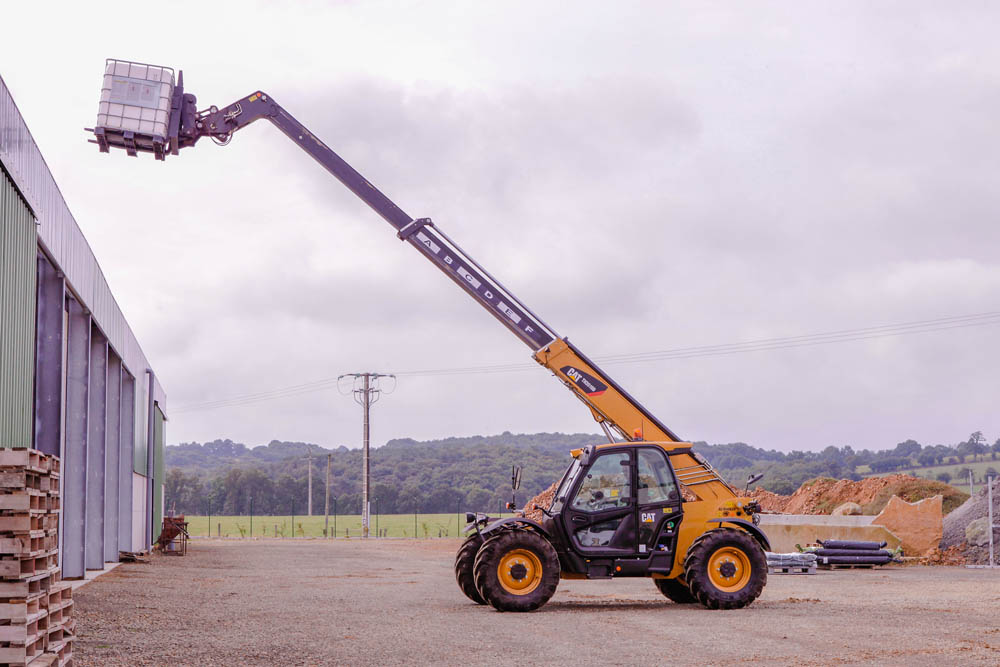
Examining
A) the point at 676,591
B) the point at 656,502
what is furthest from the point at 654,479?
the point at 676,591

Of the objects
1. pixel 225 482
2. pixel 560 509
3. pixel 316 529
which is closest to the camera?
pixel 560 509

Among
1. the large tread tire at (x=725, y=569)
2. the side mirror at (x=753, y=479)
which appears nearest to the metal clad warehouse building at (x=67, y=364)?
the large tread tire at (x=725, y=569)

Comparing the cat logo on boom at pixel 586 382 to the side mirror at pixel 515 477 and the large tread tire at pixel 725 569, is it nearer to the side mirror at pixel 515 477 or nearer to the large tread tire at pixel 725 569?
the side mirror at pixel 515 477

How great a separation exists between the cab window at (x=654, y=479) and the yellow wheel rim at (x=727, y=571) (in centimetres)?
108

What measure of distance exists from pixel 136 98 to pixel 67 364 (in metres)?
5.49

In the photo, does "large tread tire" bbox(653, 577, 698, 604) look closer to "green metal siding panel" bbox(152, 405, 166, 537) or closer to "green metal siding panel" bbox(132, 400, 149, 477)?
"green metal siding panel" bbox(132, 400, 149, 477)

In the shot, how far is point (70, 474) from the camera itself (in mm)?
21812

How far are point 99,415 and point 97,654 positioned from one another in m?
13.8

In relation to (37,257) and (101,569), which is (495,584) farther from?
(101,569)

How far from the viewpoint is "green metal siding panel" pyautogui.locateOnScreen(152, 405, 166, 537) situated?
4197 centimetres

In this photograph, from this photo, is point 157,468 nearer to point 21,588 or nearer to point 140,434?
point 140,434

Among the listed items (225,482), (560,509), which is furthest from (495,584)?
(225,482)

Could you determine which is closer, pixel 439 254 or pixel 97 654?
pixel 97 654

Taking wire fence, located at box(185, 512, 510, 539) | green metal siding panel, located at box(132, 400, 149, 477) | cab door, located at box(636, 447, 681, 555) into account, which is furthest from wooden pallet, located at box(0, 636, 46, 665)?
wire fence, located at box(185, 512, 510, 539)
